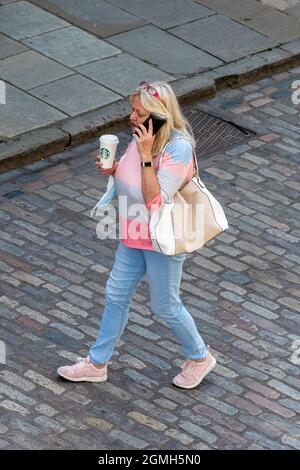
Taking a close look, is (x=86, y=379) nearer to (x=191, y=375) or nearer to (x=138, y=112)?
(x=191, y=375)

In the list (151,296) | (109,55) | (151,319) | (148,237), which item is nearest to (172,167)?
(148,237)

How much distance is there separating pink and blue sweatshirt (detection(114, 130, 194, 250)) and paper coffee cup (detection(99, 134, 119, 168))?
11cm

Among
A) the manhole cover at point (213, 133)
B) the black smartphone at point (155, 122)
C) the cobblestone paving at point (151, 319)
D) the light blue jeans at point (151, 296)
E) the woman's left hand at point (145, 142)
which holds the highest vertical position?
the black smartphone at point (155, 122)

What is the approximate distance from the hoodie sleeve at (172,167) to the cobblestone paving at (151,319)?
1.41 metres

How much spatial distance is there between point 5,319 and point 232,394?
5.49ft

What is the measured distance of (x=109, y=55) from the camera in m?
13.0

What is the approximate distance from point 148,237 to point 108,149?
0.57 metres

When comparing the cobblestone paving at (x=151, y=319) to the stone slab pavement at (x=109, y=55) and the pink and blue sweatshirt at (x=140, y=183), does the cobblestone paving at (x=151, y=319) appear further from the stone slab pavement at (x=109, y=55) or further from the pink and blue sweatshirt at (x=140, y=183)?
the pink and blue sweatshirt at (x=140, y=183)

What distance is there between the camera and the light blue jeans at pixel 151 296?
817 cm

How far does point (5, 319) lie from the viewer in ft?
30.3

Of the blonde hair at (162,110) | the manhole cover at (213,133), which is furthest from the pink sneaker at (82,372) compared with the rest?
the manhole cover at (213,133)

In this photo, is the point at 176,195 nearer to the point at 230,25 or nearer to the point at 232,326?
the point at 232,326

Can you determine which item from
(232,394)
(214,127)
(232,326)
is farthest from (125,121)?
(232,394)

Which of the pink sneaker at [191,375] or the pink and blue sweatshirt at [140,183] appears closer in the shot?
the pink and blue sweatshirt at [140,183]
